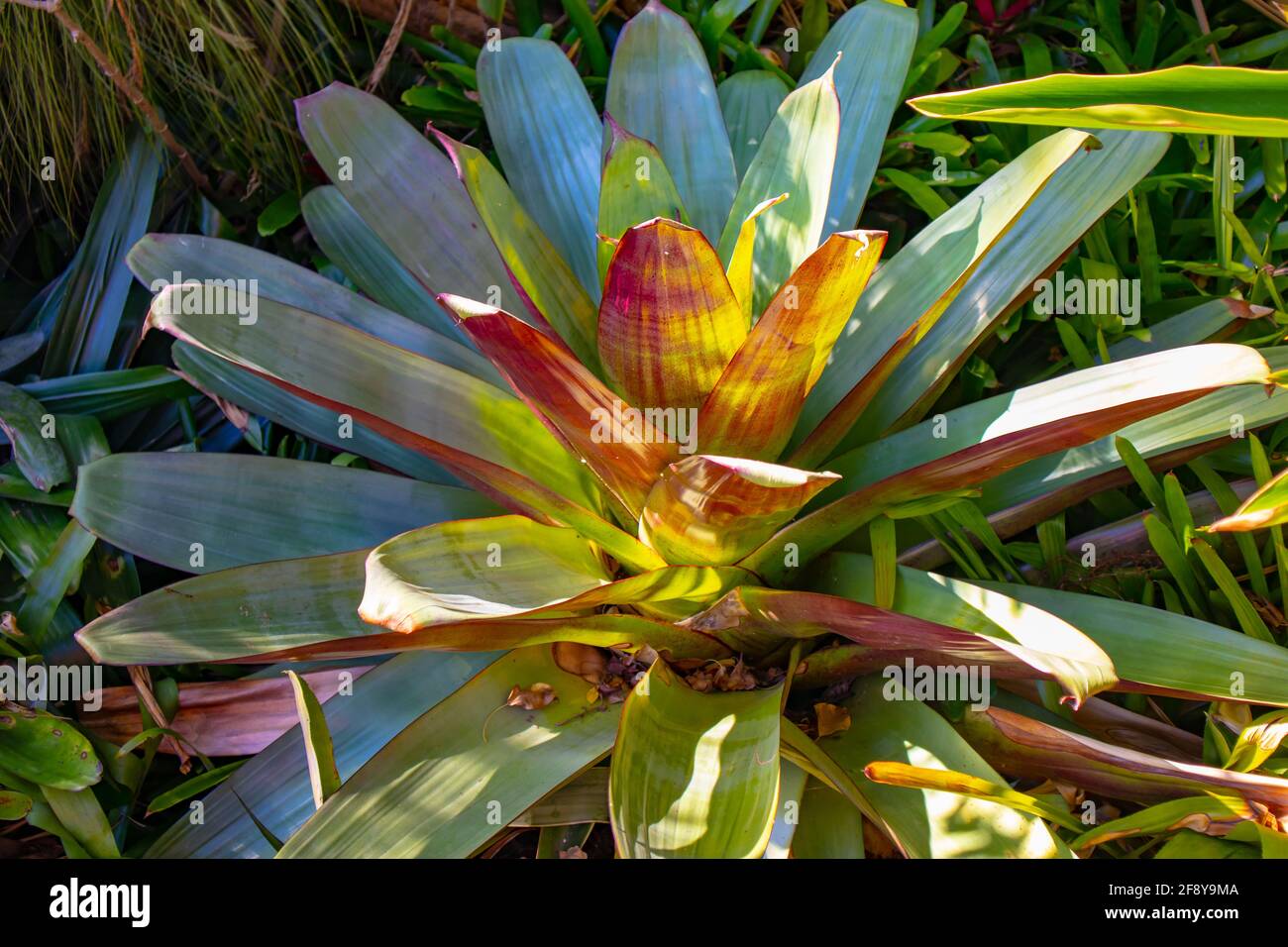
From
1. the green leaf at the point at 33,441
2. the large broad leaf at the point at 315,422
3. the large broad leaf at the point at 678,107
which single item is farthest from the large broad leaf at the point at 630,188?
the green leaf at the point at 33,441

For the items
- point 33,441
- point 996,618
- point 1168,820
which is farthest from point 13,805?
point 1168,820

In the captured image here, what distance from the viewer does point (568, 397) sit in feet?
3.06

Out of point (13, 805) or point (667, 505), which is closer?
point (667, 505)

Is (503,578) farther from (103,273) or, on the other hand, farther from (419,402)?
(103,273)

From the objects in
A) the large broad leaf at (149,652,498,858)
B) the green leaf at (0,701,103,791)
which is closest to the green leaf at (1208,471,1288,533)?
the large broad leaf at (149,652,498,858)

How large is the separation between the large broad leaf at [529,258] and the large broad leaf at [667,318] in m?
0.15

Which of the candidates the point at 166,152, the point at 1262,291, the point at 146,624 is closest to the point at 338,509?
the point at 146,624

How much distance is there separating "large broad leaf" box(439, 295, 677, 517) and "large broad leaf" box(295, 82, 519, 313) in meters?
0.31

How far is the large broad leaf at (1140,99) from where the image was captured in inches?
26.7

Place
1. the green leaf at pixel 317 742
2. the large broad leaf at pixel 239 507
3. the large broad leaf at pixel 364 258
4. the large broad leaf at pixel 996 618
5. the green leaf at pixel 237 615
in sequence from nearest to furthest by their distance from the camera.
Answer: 1. the large broad leaf at pixel 996 618
2. the green leaf at pixel 317 742
3. the green leaf at pixel 237 615
4. the large broad leaf at pixel 239 507
5. the large broad leaf at pixel 364 258

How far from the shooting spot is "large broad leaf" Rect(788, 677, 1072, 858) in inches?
36.6

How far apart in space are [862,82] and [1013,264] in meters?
0.33

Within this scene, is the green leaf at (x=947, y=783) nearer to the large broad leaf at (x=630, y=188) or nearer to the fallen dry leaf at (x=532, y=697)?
the fallen dry leaf at (x=532, y=697)

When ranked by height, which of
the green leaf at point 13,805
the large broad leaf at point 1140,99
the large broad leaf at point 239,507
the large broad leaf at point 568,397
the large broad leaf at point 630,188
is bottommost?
the green leaf at point 13,805
